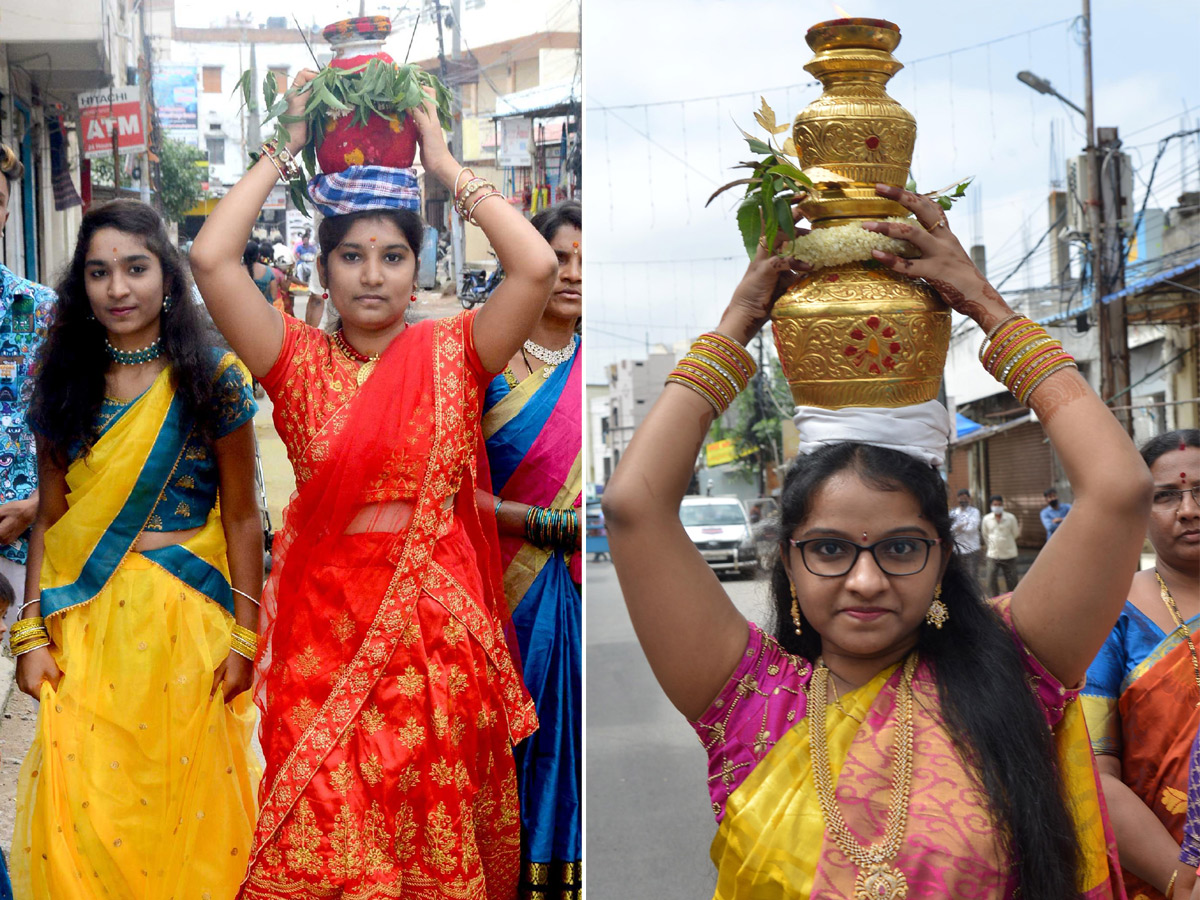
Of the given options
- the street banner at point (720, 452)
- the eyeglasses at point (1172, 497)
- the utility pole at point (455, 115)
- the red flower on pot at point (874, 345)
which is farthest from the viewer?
the street banner at point (720, 452)

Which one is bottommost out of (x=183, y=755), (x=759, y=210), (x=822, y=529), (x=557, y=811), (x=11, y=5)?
(x=557, y=811)

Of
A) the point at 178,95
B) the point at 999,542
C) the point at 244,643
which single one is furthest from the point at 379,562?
the point at 999,542

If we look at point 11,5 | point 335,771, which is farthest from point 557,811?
point 11,5

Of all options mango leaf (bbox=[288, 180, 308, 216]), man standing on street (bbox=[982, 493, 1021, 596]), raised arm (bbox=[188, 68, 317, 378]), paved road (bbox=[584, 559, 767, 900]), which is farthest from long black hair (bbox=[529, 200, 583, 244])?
man standing on street (bbox=[982, 493, 1021, 596])

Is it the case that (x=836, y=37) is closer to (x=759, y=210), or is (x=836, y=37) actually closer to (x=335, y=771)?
(x=759, y=210)

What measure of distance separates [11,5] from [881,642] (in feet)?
9.48

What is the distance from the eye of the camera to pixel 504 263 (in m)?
2.72

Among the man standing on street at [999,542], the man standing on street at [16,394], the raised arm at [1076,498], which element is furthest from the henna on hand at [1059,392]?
the man standing on street at [999,542]

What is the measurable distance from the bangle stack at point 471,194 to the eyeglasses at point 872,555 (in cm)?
118

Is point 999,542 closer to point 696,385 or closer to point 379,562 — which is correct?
point 379,562

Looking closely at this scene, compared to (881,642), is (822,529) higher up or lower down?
higher up

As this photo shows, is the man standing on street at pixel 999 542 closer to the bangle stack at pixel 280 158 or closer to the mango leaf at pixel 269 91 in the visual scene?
the mango leaf at pixel 269 91

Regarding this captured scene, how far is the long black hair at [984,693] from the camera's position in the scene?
1.88 m

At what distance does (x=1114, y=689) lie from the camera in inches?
109
